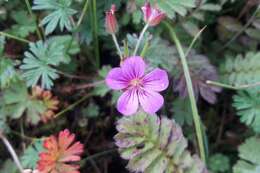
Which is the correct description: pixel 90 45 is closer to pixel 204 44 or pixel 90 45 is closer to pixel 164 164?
pixel 204 44

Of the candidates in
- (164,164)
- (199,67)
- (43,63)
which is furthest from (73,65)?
(164,164)

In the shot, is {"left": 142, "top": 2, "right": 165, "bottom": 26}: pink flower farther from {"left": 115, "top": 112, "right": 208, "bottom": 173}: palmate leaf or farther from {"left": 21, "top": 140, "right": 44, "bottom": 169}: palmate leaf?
{"left": 21, "top": 140, "right": 44, "bottom": 169}: palmate leaf

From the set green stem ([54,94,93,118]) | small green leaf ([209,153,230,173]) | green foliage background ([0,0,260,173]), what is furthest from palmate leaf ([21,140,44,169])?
small green leaf ([209,153,230,173])

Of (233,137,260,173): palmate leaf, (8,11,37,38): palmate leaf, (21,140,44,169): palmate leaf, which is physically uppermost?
(8,11,37,38): palmate leaf

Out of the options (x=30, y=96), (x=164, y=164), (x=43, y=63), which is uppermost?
(x=43, y=63)

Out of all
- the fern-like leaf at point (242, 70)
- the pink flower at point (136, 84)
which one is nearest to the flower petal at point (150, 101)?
the pink flower at point (136, 84)

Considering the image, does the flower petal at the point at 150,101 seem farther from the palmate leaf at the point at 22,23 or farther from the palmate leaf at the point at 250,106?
the palmate leaf at the point at 22,23
